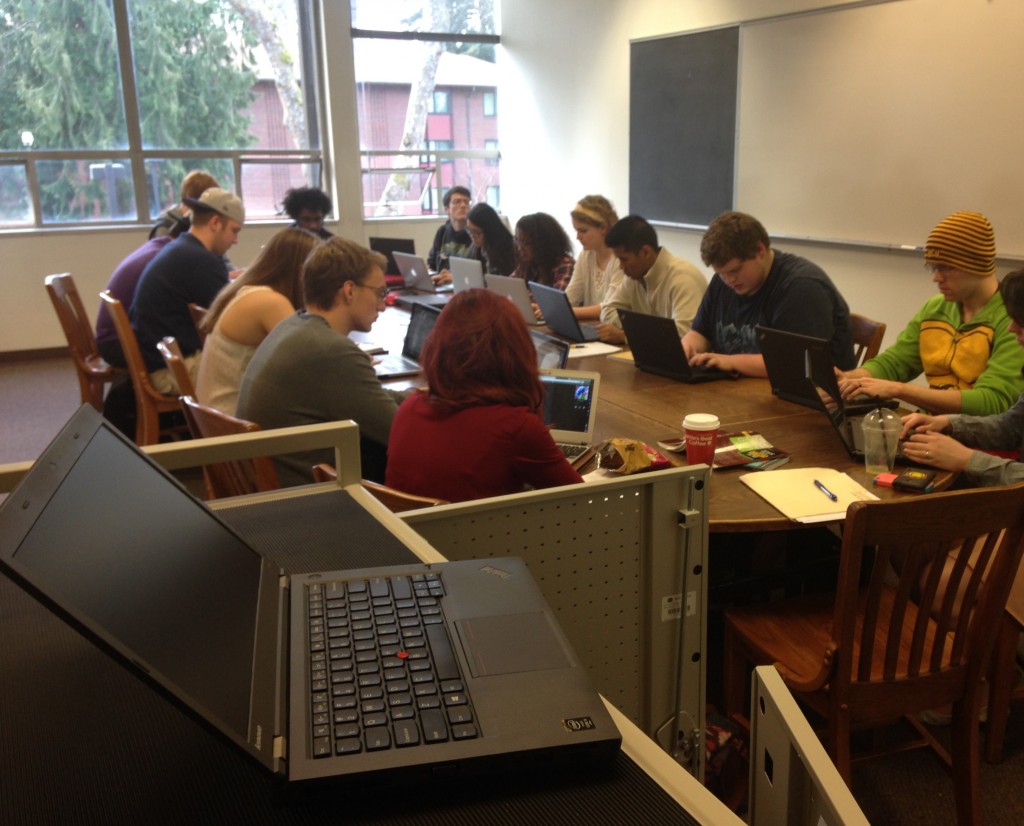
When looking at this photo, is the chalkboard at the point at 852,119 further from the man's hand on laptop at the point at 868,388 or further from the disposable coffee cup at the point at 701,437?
the disposable coffee cup at the point at 701,437

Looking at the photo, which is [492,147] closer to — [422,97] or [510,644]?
[422,97]


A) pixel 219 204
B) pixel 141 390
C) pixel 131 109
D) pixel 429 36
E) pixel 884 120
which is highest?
pixel 429 36

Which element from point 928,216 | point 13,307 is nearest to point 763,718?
point 928,216

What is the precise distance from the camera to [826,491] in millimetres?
1908

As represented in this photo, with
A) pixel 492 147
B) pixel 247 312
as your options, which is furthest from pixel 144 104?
pixel 247 312

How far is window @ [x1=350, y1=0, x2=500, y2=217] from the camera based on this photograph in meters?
7.42

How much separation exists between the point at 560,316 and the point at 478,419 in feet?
6.07

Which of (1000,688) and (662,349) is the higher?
(662,349)

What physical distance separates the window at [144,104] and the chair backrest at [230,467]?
5310 millimetres

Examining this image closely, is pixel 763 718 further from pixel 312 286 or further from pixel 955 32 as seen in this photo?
pixel 955 32

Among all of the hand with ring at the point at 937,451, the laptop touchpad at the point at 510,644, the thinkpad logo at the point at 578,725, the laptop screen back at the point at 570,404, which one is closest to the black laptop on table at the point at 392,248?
the laptop screen back at the point at 570,404

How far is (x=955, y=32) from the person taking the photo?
4.00 meters

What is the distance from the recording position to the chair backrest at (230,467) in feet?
6.44

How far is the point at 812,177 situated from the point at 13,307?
18.4 ft
